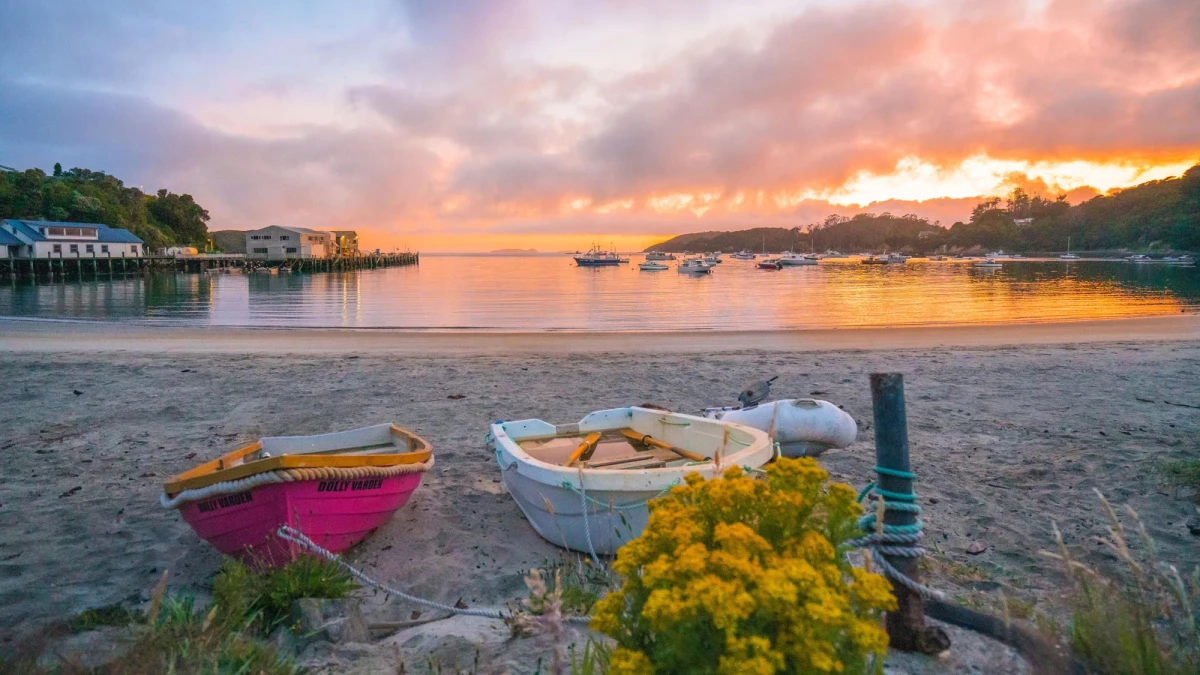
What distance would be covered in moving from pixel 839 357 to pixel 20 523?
14.0 meters

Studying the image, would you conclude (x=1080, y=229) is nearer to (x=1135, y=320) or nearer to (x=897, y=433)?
(x=1135, y=320)

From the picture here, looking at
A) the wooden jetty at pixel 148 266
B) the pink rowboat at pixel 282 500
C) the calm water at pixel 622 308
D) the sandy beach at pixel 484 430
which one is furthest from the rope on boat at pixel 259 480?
the wooden jetty at pixel 148 266

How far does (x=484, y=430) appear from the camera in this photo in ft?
30.4

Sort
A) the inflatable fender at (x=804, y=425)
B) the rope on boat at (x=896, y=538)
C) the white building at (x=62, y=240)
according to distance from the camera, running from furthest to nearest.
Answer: the white building at (x=62, y=240) < the inflatable fender at (x=804, y=425) < the rope on boat at (x=896, y=538)

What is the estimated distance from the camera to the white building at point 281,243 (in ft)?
343

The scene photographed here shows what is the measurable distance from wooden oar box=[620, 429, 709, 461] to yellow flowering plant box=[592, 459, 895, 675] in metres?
3.61

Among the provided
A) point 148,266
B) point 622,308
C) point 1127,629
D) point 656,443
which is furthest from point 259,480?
point 148,266

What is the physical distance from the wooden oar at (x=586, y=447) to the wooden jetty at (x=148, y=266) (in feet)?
250

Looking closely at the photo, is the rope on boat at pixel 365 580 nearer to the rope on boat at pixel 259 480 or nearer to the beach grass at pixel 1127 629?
the rope on boat at pixel 259 480

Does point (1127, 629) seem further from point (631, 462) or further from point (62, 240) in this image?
point (62, 240)

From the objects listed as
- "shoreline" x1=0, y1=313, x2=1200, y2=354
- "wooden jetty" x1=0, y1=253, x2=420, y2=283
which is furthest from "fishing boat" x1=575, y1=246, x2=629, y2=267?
"shoreline" x1=0, y1=313, x2=1200, y2=354

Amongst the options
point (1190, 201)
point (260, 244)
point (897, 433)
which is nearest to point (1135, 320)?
point (897, 433)

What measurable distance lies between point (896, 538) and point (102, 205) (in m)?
132

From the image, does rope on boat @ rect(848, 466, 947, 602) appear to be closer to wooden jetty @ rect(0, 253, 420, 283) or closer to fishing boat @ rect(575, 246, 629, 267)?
wooden jetty @ rect(0, 253, 420, 283)
